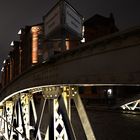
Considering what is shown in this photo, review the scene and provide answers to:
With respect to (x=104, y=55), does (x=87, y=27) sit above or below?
above

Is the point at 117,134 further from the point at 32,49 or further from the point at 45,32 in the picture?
the point at 32,49

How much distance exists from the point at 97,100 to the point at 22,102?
6597cm

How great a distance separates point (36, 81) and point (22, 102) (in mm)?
3456

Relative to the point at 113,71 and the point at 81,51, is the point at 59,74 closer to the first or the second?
the point at 81,51

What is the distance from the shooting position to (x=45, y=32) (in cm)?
588

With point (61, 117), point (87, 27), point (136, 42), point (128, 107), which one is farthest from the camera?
point (87, 27)

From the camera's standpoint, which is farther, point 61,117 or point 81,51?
point 61,117

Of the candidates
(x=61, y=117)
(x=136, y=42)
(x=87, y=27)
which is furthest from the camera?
(x=87, y=27)

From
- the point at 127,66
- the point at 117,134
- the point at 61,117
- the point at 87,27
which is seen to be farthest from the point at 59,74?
the point at 87,27

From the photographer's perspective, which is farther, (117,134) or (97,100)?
(97,100)

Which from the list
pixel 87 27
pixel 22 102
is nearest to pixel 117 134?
pixel 22 102

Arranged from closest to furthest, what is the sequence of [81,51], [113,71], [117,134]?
[113,71]
[81,51]
[117,134]

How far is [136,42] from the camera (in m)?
3.99

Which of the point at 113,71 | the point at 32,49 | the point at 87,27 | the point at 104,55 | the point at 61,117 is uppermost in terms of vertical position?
the point at 87,27
